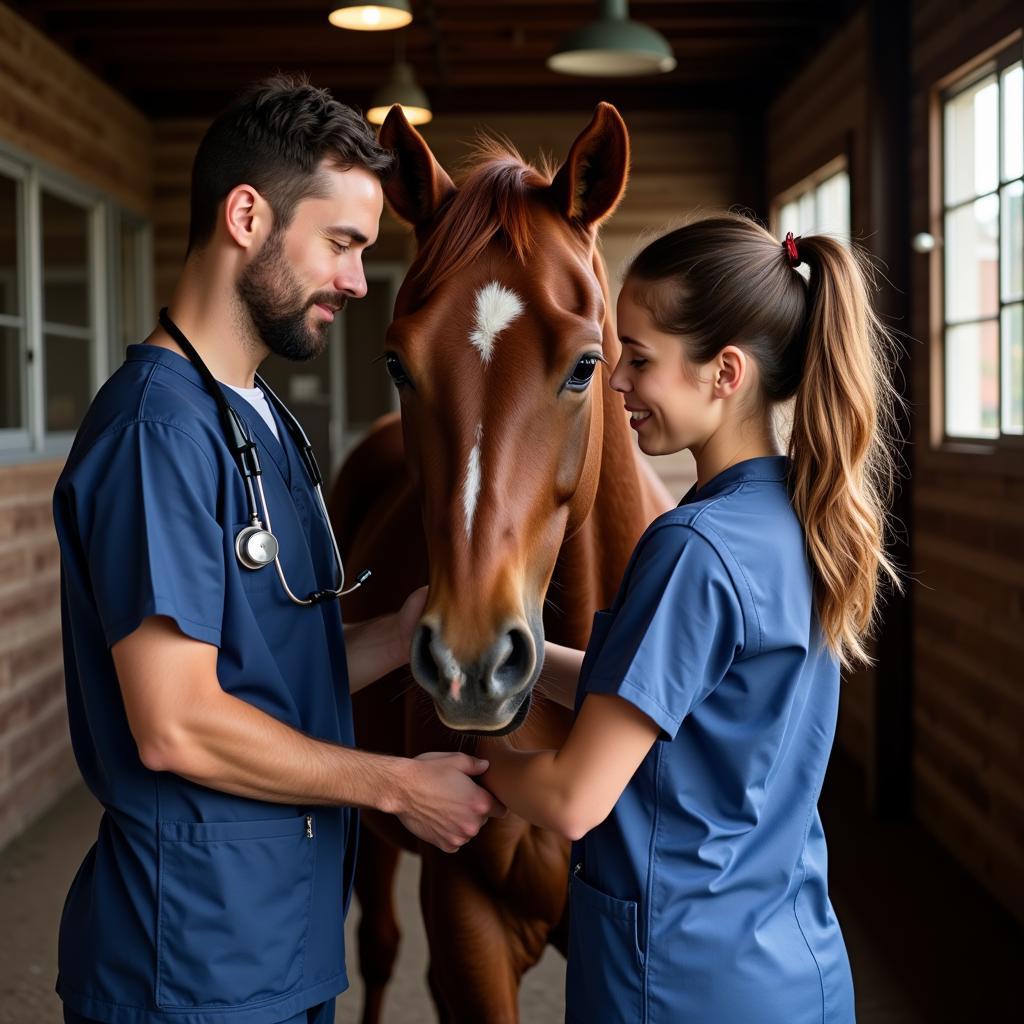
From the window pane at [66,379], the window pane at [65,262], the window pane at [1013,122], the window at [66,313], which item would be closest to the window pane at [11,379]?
the window at [66,313]

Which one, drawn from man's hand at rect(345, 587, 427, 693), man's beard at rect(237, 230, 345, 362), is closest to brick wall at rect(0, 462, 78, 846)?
man's hand at rect(345, 587, 427, 693)

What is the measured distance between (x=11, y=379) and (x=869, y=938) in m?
3.64

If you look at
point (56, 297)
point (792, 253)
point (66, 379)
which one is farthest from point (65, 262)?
point (792, 253)

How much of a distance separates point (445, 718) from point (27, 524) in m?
3.71

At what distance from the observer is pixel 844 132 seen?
482cm

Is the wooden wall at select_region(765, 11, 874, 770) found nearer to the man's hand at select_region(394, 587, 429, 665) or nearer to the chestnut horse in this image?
the chestnut horse

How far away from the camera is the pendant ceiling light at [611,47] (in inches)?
137

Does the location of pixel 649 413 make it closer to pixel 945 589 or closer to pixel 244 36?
pixel 945 589

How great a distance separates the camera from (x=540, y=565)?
1.26 metres

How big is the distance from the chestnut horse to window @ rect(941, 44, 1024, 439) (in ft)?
6.60

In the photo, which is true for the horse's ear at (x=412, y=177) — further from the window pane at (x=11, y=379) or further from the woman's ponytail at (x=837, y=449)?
the window pane at (x=11, y=379)

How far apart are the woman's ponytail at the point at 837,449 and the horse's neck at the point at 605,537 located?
0.48 meters

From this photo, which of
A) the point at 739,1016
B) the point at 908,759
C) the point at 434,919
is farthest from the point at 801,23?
the point at 739,1016

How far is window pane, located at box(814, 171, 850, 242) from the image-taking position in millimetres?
5148
